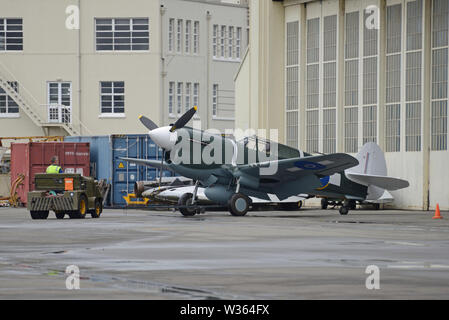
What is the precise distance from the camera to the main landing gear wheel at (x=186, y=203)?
3036 centimetres

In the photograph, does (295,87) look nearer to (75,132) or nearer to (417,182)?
(417,182)

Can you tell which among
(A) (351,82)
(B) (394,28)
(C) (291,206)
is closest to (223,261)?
(C) (291,206)

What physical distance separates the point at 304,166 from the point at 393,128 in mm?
9335

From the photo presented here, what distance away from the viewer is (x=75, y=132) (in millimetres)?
59844

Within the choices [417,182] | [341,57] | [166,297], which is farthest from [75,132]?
[166,297]

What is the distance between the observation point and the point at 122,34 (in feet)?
198

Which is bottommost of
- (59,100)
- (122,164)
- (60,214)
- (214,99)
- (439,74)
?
(60,214)

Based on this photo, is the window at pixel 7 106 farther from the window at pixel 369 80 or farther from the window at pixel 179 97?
the window at pixel 369 80

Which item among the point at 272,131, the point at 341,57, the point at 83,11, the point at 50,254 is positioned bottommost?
the point at 50,254

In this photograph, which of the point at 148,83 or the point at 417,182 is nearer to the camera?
the point at 417,182

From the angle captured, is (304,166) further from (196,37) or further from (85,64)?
(196,37)

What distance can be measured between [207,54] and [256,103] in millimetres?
18813

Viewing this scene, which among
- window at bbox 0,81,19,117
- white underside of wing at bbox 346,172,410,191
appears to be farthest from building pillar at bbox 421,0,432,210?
window at bbox 0,81,19,117
